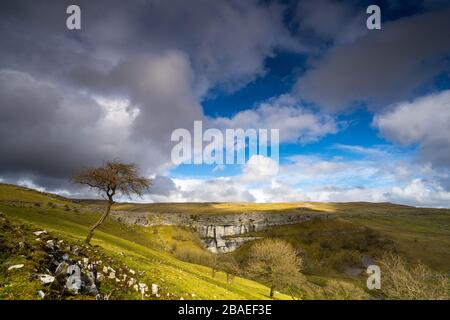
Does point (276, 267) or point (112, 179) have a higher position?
point (112, 179)

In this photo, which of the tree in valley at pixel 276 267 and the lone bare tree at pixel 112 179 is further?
the tree in valley at pixel 276 267

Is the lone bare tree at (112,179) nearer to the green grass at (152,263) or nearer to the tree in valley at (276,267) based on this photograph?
the green grass at (152,263)

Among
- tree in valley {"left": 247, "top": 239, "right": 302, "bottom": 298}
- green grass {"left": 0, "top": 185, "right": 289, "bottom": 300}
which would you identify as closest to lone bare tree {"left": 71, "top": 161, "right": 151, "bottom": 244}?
green grass {"left": 0, "top": 185, "right": 289, "bottom": 300}

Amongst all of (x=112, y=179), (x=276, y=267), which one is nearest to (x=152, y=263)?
(x=112, y=179)

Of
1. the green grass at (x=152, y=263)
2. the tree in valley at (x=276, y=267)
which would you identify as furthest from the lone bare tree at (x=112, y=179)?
the tree in valley at (x=276, y=267)

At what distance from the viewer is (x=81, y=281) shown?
20.0m

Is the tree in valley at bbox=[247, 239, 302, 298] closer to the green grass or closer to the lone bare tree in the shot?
the green grass

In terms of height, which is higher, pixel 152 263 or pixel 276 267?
pixel 152 263

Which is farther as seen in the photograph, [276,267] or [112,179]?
[276,267]

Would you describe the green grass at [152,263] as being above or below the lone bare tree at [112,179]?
below

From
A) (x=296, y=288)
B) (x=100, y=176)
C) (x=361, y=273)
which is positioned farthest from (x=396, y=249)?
(x=100, y=176)

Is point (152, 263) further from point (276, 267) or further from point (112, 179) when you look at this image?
point (276, 267)

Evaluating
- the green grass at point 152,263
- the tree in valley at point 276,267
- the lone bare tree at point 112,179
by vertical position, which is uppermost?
the lone bare tree at point 112,179
